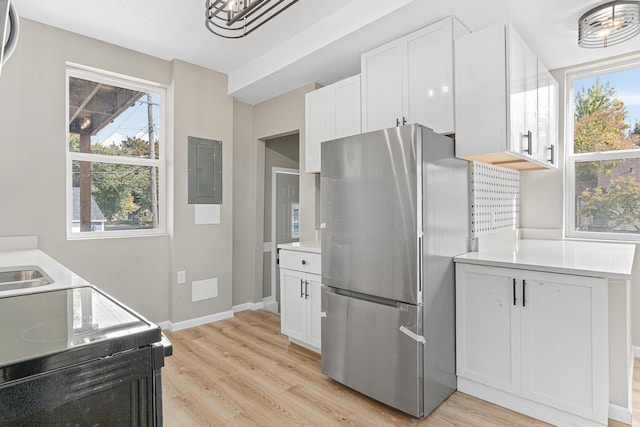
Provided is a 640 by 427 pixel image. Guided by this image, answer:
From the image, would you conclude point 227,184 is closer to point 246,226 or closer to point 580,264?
point 246,226

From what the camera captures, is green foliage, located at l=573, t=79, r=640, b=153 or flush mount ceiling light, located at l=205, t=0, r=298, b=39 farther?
green foliage, located at l=573, t=79, r=640, b=153

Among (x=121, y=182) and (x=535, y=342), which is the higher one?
(x=121, y=182)

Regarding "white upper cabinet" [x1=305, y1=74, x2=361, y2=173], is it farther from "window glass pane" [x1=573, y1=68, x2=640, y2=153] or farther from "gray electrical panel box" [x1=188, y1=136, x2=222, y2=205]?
"window glass pane" [x1=573, y1=68, x2=640, y2=153]

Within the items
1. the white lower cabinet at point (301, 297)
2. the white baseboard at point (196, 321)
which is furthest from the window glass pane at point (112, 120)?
the white lower cabinet at point (301, 297)

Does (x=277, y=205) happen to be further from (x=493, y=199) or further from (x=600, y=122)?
(x=600, y=122)

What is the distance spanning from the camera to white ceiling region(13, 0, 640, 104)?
7.64 feet

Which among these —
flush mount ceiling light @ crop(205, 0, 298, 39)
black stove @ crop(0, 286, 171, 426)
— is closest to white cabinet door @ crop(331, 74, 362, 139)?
flush mount ceiling light @ crop(205, 0, 298, 39)

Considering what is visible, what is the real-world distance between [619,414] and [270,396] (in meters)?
2.04

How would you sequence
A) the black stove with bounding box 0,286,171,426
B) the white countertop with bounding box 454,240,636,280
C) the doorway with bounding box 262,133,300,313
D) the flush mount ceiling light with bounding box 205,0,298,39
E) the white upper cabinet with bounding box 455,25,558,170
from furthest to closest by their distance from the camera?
1. the doorway with bounding box 262,133,300,313
2. the white upper cabinet with bounding box 455,25,558,170
3. the white countertop with bounding box 454,240,636,280
4. the flush mount ceiling light with bounding box 205,0,298,39
5. the black stove with bounding box 0,286,171,426

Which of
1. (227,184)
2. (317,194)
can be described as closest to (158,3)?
(227,184)

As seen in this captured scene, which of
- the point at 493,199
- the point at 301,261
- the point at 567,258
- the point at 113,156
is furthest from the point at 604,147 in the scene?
the point at 113,156

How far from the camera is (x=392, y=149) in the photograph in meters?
2.12

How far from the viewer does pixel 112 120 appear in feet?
11.2

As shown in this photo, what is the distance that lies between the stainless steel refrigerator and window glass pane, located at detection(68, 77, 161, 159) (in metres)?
2.16
